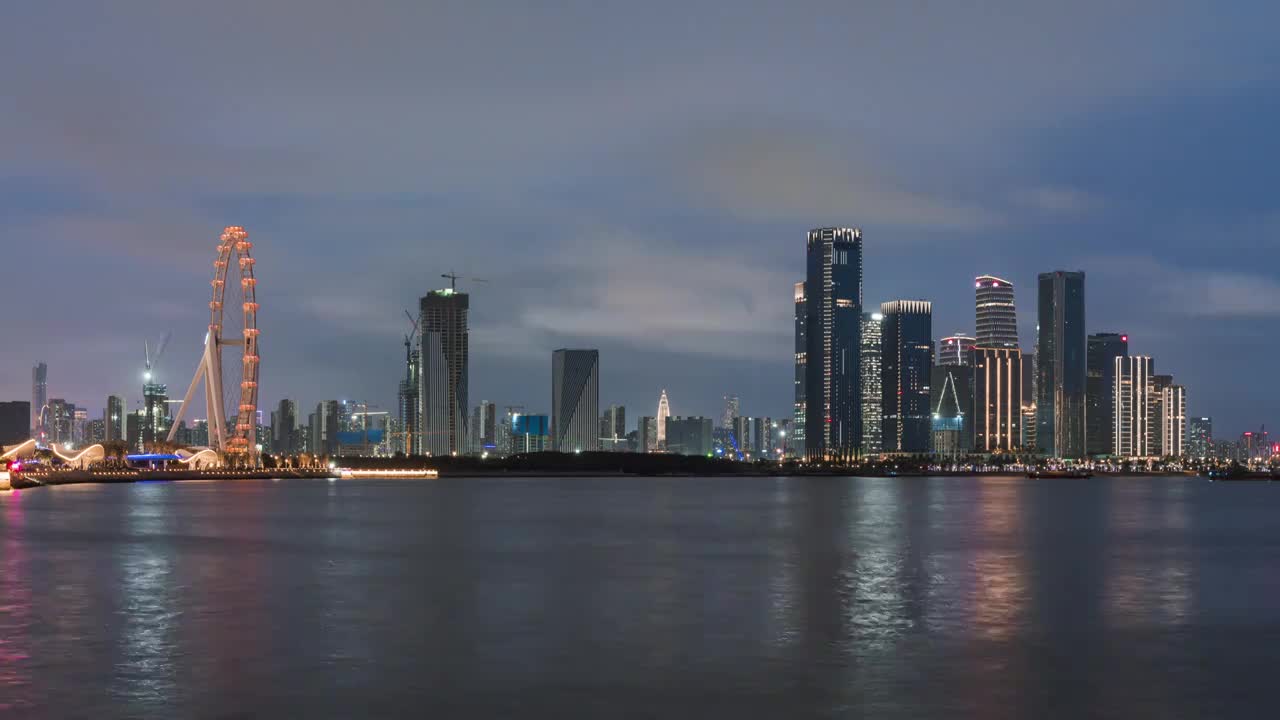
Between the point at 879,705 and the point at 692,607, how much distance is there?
14712 millimetres

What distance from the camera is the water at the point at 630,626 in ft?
74.6

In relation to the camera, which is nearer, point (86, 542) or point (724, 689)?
point (724, 689)

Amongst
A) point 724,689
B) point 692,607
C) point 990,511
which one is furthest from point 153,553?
point 990,511

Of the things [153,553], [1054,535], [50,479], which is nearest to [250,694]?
[153,553]

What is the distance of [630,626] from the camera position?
32562 millimetres

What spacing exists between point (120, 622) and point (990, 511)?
91.3 m

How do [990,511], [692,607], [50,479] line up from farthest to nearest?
1. [50,479]
2. [990,511]
3. [692,607]

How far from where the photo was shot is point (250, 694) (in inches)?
901

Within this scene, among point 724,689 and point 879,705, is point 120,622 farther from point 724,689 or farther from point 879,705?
point 879,705

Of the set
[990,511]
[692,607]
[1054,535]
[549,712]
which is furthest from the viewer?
[990,511]

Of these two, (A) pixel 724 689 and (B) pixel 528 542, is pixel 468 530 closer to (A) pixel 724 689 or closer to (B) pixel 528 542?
(B) pixel 528 542

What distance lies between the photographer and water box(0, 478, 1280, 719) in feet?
74.6

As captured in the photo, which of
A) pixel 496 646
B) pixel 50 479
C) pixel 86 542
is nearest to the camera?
pixel 496 646

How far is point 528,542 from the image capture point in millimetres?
65500
